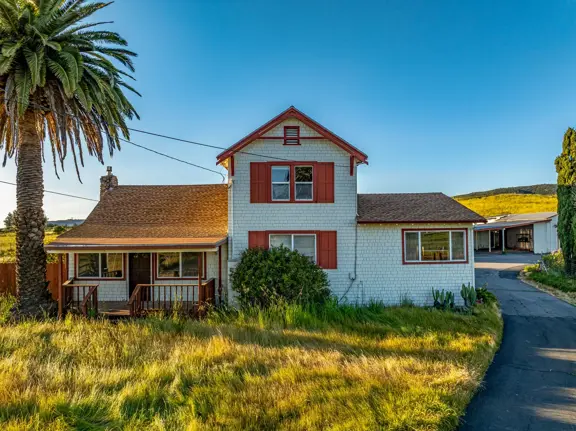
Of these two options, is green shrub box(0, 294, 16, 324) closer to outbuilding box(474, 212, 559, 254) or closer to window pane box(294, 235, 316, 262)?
window pane box(294, 235, 316, 262)

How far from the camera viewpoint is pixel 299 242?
1346 centimetres

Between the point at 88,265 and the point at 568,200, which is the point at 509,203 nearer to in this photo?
the point at 568,200

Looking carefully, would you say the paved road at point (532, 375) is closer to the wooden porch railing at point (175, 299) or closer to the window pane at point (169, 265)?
the wooden porch railing at point (175, 299)

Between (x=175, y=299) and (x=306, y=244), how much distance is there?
511 cm

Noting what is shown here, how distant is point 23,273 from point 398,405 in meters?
12.2

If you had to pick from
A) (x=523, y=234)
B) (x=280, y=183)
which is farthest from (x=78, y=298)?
(x=523, y=234)

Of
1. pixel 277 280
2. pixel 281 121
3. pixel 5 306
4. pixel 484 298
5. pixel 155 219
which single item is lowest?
pixel 484 298

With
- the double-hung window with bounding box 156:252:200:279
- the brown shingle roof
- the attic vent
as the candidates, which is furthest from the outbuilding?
the double-hung window with bounding box 156:252:200:279

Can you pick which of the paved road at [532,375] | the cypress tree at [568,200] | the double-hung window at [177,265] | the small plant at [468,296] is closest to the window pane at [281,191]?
the double-hung window at [177,265]

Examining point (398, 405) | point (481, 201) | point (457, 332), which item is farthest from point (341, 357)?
point (481, 201)

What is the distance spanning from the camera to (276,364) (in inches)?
293

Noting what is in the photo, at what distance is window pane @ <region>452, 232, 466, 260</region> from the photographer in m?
13.5

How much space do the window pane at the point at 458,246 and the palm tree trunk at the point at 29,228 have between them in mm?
14669

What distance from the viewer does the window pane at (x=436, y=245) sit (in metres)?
13.5
